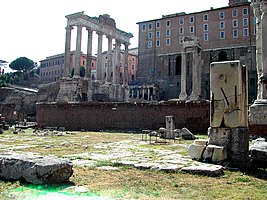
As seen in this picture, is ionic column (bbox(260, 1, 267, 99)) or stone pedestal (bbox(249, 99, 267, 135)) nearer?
stone pedestal (bbox(249, 99, 267, 135))

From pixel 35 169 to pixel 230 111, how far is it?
477cm

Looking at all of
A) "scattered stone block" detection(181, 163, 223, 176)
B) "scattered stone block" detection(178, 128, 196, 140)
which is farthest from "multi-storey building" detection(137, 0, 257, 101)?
"scattered stone block" detection(181, 163, 223, 176)

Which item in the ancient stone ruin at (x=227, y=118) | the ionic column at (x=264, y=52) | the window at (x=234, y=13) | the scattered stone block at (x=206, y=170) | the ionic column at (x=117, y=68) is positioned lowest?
the scattered stone block at (x=206, y=170)

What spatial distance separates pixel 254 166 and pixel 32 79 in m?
76.2

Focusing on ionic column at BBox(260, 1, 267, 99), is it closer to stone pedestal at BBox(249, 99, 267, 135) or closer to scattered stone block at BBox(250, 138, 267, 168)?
stone pedestal at BBox(249, 99, 267, 135)

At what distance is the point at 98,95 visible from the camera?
37.4 metres

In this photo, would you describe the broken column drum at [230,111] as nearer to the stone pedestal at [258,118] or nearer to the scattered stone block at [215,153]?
the scattered stone block at [215,153]

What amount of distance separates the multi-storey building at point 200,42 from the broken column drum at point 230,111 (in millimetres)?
46115

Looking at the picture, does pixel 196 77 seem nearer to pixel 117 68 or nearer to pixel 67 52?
pixel 117 68

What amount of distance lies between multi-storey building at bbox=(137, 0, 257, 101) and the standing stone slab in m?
49.5

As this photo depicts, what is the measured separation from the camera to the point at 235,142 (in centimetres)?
711

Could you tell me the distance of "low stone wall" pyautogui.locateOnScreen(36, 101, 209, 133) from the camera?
66.8ft

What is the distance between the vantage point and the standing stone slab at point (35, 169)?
481 cm

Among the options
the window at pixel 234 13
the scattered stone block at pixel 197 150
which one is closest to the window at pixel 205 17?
the window at pixel 234 13
